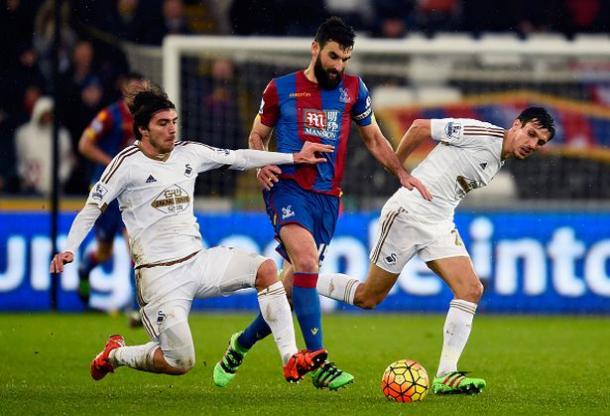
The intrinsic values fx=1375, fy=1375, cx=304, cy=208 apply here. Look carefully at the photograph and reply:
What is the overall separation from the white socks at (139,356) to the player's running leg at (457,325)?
184cm

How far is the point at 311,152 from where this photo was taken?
29.1ft

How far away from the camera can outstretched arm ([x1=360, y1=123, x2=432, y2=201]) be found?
370 inches

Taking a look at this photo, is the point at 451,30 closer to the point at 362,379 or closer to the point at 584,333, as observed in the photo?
the point at 584,333

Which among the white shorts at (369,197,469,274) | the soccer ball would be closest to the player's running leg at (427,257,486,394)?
the white shorts at (369,197,469,274)

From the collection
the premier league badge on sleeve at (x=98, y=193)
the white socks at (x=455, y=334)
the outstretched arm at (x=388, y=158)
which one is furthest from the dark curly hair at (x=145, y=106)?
the white socks at (x=455, y=334)

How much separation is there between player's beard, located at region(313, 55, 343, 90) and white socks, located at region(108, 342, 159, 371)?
209 cm

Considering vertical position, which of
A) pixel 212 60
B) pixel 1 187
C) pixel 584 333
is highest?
pixel 212 60

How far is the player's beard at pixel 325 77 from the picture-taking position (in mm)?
9091

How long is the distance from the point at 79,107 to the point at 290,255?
7.96 meters

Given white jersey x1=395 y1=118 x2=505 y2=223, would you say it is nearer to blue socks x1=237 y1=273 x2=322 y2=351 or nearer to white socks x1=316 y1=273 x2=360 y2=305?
white socks x1=316 y1=273 x2=360 y2=305

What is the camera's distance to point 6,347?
11.7 meters

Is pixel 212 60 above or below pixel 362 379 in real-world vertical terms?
above

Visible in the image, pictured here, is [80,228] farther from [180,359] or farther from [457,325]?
[457,325]

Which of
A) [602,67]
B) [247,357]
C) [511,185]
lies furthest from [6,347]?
[602,67]
